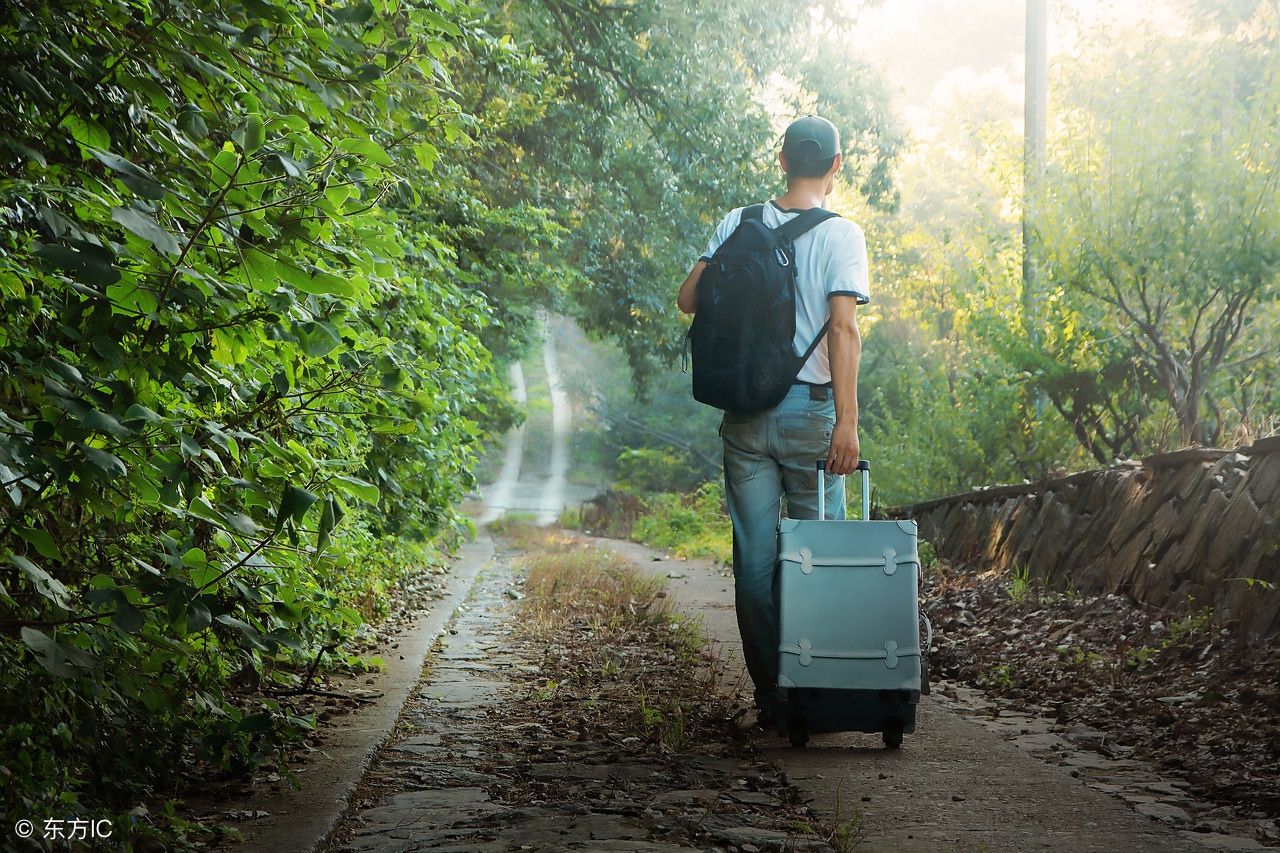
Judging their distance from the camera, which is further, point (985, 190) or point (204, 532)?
point (985, 190)

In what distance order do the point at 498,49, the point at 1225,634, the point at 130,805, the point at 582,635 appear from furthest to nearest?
the point at 582,635
the point at 498,49
the point at 1225,634
the point at 130,805

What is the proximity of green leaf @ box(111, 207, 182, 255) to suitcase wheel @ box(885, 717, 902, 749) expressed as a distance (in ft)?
8.73

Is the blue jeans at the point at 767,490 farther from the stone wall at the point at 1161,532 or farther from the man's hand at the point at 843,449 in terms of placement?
the stone wall at the point at 1161,532

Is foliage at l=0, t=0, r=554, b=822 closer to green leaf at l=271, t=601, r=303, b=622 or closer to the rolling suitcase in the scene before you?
green leaf at l=271, t=601, r=303, b=622

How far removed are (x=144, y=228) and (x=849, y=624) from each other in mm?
2449

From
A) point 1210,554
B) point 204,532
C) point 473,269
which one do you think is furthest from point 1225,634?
point 473,269

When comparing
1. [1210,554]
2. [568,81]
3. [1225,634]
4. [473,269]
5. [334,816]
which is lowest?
[334,816]

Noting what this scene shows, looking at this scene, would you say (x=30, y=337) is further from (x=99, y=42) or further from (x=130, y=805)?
(x=130, y=805)

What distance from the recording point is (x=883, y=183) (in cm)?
1617

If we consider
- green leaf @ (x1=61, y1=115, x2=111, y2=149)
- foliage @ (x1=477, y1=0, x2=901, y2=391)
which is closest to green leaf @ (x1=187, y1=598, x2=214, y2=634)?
green leaf @ (x1=61, y1=115, x2=111, y2=149)

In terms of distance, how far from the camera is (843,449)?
372cm

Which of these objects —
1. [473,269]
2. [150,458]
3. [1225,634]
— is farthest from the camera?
[473,269]

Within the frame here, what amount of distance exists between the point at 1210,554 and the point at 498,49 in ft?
14.8

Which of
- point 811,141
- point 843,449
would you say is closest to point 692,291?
point 811,141
